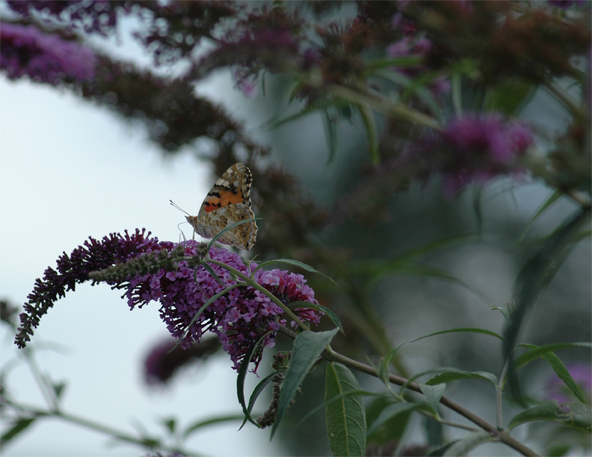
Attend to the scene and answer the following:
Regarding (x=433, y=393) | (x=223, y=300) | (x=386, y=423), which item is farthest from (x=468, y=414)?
(x=386, y=423)

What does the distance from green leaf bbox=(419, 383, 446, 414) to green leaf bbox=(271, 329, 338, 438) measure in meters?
0.15

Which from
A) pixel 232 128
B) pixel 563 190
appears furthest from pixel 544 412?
pixel 232 128

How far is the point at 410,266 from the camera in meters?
1.29

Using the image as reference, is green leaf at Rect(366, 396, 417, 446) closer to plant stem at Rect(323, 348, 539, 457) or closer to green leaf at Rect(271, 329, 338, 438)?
plant stem at Rect(323, 348, 539, 457)

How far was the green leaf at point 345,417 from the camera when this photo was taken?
0.73 metres

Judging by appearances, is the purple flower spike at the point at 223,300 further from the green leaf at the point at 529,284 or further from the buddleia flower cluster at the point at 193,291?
the green leaf at the point at 529,284

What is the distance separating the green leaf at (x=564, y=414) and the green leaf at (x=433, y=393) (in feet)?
0.32

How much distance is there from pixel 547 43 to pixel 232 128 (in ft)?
2.81

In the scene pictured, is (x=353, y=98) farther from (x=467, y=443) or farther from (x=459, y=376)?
(x=467, y=443)

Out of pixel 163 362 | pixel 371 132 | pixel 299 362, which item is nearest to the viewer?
pixel 299 362

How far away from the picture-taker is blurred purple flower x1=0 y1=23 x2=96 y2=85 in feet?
4.99

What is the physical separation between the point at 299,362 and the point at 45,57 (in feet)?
4.30

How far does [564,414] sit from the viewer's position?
2.19 feet

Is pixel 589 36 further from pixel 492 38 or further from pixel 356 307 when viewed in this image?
pixel 356 307
